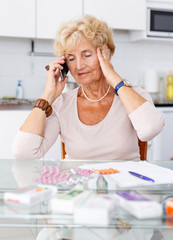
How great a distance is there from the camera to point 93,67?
66.9 inches

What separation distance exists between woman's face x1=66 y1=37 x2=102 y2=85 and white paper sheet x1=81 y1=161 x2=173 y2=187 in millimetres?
553

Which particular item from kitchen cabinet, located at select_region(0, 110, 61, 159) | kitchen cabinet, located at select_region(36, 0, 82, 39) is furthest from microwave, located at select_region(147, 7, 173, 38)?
kitchen cabinet, located at select_region(0, 110, 61, 159)

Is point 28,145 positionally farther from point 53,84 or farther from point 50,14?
point 50,14

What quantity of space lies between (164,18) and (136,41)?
0.44m

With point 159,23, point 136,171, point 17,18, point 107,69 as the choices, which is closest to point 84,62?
point 107,69

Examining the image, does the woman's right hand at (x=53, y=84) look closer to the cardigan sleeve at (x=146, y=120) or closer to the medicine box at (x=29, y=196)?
the cardigan sleeve at (x=146, y=120)

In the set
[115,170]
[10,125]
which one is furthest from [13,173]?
[10,125]

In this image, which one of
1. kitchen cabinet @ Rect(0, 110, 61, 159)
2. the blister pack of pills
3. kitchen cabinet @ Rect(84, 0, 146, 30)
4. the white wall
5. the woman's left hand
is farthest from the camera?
the white wall

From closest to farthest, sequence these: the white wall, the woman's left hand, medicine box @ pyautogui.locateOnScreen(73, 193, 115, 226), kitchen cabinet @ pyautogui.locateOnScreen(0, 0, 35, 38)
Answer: medicine box @ pyautogui.locateOnScreen(73, 193, 115, 226) → the woman's left hand → kitchen cabinet @ pyautogui.locateOnScreen(0, 0, 35, 38) → the white wall

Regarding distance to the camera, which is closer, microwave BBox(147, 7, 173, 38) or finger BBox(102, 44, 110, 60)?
finger BBox(102, 44, 110, 60)

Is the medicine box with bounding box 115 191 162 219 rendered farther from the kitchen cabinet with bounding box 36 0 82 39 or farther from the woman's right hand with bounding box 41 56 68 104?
the kitchen cabinet with bounding box 36 0 82 39

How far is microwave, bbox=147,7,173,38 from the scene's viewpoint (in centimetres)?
362

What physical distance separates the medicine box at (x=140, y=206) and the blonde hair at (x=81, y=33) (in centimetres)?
103

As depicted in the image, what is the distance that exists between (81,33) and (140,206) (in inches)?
43.6
